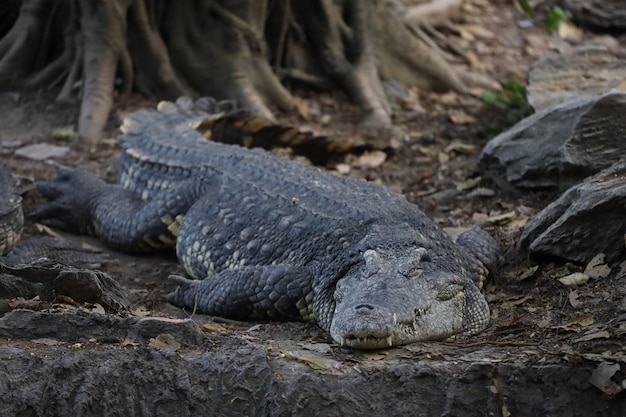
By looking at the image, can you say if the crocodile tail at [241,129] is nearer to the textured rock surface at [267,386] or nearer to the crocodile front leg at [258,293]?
the crocodile front leg at [258,293]

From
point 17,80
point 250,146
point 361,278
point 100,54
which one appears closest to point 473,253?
point 361,278

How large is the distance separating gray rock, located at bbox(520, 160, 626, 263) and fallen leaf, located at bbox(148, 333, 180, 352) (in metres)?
2.23

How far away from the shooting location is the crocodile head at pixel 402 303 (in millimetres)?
4113

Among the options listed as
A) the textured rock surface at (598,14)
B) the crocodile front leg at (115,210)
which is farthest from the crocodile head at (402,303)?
the textured rock surface at (598,14)

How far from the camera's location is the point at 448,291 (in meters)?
4.57

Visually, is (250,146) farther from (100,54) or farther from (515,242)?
(515,242)

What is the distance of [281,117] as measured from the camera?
9.19 m

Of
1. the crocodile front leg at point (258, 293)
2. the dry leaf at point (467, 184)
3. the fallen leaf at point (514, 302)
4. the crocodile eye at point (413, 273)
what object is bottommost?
the dry leaf at point (467, 184)

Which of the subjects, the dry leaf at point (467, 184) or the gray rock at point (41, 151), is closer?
the dry leaf at point (467, 184)

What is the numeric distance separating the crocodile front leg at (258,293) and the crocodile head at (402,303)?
0.37 meters

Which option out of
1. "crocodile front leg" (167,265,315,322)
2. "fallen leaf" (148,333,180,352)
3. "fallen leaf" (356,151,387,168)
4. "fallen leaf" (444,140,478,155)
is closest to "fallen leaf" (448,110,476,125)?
"fallen leaf" (444,140,478,155)

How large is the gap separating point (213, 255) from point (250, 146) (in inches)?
97.3

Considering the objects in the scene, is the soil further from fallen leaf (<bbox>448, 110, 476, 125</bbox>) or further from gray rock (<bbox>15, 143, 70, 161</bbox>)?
fallen leaf (<bbox>448, 110, 476, 125</bbox>)

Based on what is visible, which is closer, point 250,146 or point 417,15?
point 250,146
